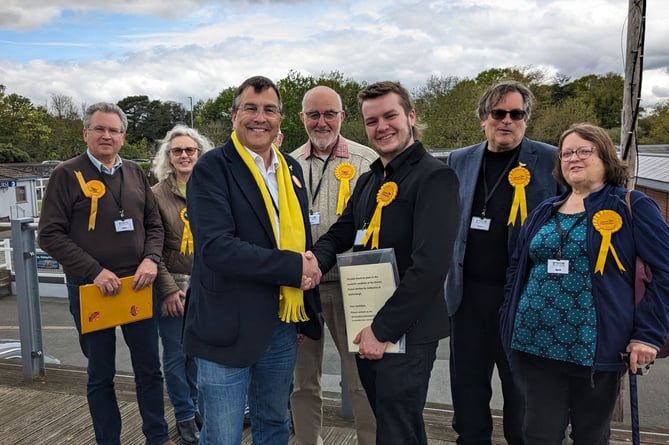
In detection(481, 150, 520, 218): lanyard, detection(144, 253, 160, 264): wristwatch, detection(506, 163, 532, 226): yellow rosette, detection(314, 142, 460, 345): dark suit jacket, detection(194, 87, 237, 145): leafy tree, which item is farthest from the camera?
detection(194, 87, 237, 145): leafy tree

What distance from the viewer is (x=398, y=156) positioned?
210 cm

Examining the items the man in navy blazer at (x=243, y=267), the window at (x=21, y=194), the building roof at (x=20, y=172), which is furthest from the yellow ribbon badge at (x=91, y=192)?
the window at (x=21, y=194)

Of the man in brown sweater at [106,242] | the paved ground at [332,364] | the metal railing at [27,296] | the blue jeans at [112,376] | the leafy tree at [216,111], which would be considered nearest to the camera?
the man in brown sweater at [106,242]

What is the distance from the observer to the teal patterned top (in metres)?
2.06

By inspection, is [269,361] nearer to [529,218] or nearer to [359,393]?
[359,393]

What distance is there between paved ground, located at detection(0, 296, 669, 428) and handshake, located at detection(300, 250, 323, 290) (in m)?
4.85

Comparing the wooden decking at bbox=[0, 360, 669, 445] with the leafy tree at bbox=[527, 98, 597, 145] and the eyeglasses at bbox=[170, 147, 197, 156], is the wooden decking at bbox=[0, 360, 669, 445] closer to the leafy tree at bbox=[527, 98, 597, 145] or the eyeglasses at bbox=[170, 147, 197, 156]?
the eyeglasses at bbox=[170, 147, 197, 156]

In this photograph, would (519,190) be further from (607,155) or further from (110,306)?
(110,306)

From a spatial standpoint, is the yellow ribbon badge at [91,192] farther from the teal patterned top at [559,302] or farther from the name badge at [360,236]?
the teal patterned top at [559,302]

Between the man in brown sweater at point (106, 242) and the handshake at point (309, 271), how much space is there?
1.33 metres

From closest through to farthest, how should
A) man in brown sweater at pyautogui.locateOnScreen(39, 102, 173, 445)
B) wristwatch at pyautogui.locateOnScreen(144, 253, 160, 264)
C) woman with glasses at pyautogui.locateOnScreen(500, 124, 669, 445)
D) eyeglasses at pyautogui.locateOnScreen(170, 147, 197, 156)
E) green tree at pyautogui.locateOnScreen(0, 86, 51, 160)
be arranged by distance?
woman with glasses at pyautogui.locateOnScreen(500, 124, 669, 445)
man in brown sweater at pyautogui.locateOnScreen(39, 102, 173, 445)
wristwatch at pyautogui.locateOnScreen(144, 253, 160, 264)
eyeglasses at pyautogui.locateOnScreen(170, 147, 197, 156)
green tree at pyautogui.locateOnScreen(0, 86, 51, 160)

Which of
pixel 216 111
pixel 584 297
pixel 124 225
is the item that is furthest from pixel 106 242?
pixel 216 111

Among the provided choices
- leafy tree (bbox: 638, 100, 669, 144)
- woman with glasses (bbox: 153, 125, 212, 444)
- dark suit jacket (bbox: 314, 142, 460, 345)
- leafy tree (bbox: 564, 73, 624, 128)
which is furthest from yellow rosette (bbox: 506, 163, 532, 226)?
leafy tree (bbox: 564, 73, 624, 128)

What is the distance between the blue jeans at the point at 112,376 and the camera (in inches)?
113
